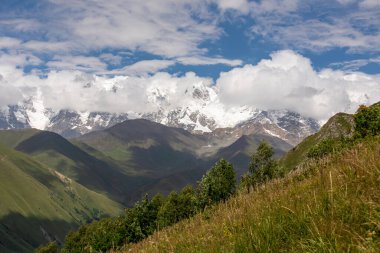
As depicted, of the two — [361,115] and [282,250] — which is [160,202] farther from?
[282,250]

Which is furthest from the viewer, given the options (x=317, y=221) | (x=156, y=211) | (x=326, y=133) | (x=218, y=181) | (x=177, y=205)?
(x=326, y=133)

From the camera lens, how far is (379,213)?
603 cm

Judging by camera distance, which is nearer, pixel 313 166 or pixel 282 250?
pixel 282 250

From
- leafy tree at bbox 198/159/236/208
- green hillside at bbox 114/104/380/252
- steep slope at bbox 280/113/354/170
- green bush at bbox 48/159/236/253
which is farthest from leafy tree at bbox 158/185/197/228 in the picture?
green hillside at bbox 114/104/380/252

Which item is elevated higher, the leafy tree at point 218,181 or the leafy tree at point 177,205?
the leafy tree at point 218,181

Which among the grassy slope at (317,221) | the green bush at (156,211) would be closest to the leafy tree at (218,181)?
the green bush at (156,211)

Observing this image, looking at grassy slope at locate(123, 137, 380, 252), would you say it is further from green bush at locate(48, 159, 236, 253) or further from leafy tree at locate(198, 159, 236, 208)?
green bush at locate(48, 159, 236, 253)

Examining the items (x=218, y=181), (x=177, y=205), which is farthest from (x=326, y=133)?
(x=218, y=181)

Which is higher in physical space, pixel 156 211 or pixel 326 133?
pixel 326 133

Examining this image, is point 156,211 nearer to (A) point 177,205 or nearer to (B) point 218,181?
(A) point 177,205

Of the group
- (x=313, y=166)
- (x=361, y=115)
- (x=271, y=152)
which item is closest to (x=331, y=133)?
(x=271, y=152)

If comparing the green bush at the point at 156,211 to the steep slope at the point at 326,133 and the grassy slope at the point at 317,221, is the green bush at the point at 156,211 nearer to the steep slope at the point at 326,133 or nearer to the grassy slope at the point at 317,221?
the grassy slope at the point at 317,221

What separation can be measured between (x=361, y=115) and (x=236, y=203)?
216ft

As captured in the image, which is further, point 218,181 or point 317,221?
point 218,181
